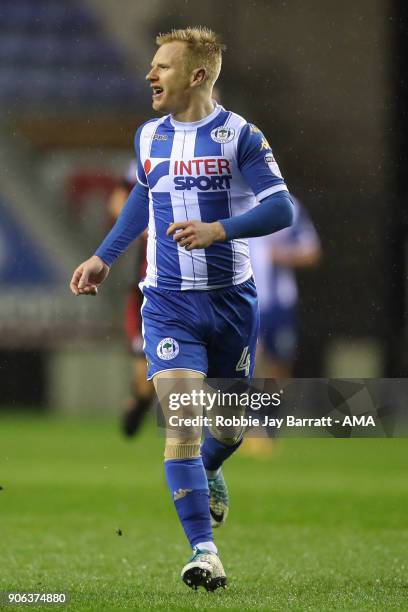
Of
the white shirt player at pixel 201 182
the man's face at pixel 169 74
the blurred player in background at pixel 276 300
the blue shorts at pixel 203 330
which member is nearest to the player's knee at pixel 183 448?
the blue shorts at pixel 203 330

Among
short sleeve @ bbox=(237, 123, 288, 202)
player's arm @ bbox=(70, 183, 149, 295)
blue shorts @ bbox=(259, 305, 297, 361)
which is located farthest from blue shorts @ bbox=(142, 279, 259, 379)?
blue shorts @ bbox=(259, 305, 297, 361)

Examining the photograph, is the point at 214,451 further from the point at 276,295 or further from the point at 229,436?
the point at 276,295

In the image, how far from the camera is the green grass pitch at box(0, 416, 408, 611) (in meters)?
3.97

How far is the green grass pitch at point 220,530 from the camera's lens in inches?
156

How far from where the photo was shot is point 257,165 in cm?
400

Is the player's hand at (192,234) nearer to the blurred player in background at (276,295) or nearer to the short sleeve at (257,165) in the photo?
the short sleeve at (257,165)

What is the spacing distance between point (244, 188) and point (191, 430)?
72cm

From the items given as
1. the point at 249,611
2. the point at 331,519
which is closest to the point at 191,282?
the point at 249,611

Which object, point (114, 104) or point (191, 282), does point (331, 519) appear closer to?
point (191, 282)

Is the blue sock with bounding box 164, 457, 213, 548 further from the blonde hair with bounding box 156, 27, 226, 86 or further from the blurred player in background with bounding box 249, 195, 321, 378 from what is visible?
the blurred player in background with bounding box 249, 195, 321, 378

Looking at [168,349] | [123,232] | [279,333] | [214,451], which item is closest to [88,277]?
[123,232]

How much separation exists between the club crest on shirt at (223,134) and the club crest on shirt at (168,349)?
0.59m

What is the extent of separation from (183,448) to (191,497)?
5.5 inches

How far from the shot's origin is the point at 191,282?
4.20 metres
